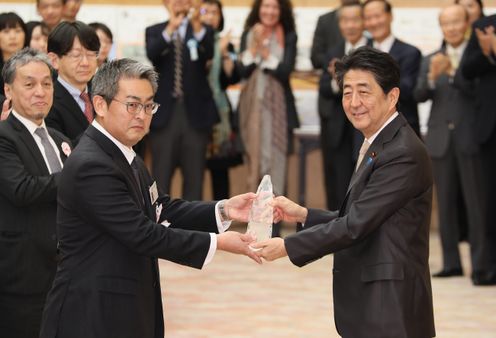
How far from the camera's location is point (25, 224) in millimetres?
4965

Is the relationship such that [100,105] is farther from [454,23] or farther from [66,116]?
[454,23]

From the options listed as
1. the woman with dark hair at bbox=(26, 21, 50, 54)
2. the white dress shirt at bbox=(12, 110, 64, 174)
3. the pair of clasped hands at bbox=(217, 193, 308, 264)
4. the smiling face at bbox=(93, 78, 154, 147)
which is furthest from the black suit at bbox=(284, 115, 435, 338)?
the woman with dark hair at bbox=(26, 21, 50, 54)

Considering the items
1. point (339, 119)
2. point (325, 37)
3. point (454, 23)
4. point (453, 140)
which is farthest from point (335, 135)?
point (454, 23)

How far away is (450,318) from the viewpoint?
7098 millimetres

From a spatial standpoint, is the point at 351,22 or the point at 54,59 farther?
the point at 351,22

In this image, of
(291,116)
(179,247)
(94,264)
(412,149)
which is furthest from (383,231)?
(291,116)

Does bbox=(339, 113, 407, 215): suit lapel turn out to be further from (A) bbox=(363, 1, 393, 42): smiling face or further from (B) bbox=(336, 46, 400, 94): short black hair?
(A) bbox=(363, 1, 393, 42): smiling face

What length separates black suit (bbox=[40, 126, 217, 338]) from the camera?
4.01 metres

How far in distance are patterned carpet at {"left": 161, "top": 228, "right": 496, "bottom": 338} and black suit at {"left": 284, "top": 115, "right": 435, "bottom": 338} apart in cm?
225

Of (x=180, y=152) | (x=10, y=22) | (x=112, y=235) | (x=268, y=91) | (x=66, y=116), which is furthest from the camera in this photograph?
(x=268, y=91)

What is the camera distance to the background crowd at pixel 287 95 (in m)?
8.25

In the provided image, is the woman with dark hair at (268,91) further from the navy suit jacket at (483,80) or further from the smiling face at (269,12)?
the navy suit jacket at (483,80)

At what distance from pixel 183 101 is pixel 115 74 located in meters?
5.09

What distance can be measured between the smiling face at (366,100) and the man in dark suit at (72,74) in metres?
1.70
